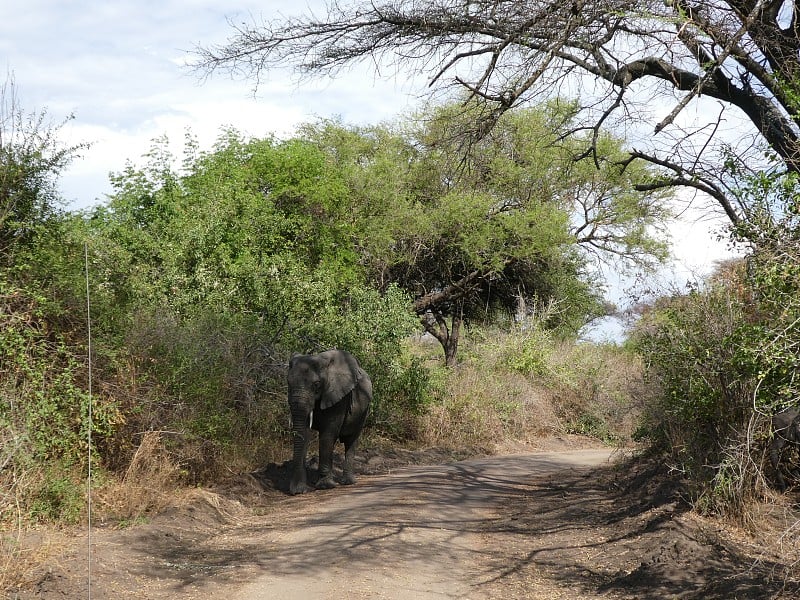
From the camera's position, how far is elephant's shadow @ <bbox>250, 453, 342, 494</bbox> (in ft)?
48.5

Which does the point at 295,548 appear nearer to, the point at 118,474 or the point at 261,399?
the point at 118,474

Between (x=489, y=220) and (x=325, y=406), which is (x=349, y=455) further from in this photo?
(x=489, y=220)

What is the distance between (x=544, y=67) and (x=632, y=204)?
2233 cm

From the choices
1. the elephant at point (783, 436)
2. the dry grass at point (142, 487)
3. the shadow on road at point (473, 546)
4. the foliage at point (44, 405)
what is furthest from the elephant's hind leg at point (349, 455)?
the elephant at point (783, 436)

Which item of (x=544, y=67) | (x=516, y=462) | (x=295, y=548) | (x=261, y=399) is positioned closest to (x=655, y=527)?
(x=295, y=548)

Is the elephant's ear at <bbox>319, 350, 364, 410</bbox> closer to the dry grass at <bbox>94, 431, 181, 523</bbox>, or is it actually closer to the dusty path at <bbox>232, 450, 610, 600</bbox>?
the dusty path at <bbox>232, 450, 610, 600</bbox>

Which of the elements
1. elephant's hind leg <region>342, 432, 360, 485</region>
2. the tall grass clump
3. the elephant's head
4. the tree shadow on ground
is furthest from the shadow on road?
the tall grass clump

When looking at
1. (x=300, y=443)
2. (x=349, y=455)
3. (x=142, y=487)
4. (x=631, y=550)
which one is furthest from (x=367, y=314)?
(x=631, y=550)

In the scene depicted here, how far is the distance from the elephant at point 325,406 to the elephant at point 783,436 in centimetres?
715

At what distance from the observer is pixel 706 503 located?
33.9 feet

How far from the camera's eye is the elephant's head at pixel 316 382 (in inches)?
587

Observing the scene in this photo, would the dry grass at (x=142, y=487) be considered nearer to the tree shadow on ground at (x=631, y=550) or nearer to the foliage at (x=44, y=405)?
the foliage at (x=44, y=405)

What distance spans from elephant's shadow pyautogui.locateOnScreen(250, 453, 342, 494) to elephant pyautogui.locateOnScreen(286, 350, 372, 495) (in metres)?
0.23

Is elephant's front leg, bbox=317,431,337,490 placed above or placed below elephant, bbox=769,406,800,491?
below
